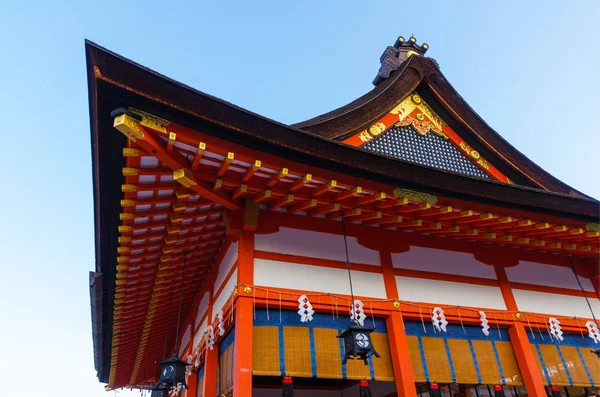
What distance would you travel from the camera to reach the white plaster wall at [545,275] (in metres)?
7.57

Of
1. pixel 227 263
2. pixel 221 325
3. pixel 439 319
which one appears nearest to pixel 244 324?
pixel 221 325

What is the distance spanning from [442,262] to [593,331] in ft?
10.2

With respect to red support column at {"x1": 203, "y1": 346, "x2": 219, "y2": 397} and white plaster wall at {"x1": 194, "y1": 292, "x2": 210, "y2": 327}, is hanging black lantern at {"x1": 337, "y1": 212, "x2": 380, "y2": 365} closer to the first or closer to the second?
red support column at {"x1": 203, "y1": 346, "x2": 219, "y2": 397}

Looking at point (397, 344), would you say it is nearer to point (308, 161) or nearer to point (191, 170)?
point (308, 161)

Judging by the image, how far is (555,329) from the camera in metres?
7.05

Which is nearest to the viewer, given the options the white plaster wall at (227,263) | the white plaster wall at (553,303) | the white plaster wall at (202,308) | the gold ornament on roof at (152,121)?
the gold ornament on roof at (152,121)

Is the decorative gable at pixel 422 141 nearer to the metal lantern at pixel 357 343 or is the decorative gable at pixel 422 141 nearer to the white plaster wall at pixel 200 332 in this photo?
the metal lantern at pixel 357 343

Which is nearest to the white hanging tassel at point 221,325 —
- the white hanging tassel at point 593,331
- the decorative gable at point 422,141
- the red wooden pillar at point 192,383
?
the red wooden pillar at point 192,383

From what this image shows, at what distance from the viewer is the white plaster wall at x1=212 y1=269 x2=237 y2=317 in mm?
5858

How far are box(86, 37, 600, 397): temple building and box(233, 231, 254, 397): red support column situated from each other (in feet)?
0.06

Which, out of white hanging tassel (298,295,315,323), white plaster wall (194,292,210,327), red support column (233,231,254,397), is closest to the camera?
red support column (233,231,254,397)

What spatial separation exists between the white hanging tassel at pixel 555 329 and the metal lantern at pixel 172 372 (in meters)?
5.99

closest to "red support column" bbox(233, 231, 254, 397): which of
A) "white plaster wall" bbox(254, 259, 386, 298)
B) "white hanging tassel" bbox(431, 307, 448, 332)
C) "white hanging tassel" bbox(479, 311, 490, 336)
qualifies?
"white plaster wall" bbox(254, 259, 386, 298)

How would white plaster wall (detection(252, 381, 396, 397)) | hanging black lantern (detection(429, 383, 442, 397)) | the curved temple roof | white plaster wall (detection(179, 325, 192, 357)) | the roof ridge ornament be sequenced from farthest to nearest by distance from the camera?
white plaster wall (detection(179, 325, 192, 357)) → the roof ridge ornament → white plaster wall (detection(252, 381, 396, 397)) → the curved temple roof → hanging black lantern (detection(429, 383, 442, 397))
